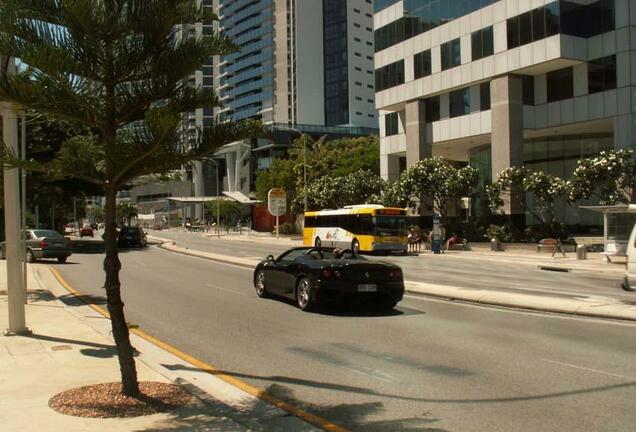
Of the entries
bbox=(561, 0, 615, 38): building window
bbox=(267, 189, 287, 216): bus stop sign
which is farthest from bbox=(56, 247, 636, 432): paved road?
bbox=(267, 189, 287, 216): bus stop sign

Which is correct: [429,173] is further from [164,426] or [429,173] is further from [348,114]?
[348,114]

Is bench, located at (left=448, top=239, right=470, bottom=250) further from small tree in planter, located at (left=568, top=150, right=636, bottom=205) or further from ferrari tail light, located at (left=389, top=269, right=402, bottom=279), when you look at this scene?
ferrari tail light, located at (left=389, top=269, right=402, bottom=279)

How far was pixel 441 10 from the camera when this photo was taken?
165 feet

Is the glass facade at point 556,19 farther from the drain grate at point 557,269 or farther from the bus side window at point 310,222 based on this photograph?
the drain grate at point 557,269

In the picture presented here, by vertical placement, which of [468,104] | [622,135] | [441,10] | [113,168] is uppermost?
[441,10]

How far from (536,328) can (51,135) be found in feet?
107

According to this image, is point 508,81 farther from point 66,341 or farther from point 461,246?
point 66,341

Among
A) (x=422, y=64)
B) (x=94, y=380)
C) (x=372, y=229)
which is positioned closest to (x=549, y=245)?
(x=372, y=229)

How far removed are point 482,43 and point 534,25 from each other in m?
4.73

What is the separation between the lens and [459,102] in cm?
4916

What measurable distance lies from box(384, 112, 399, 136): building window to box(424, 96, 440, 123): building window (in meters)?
5.51

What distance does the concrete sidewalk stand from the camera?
5.49 metres

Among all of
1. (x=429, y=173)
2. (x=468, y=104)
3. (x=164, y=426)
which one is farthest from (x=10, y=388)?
(x=468, y=104)

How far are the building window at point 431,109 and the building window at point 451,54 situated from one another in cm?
327
